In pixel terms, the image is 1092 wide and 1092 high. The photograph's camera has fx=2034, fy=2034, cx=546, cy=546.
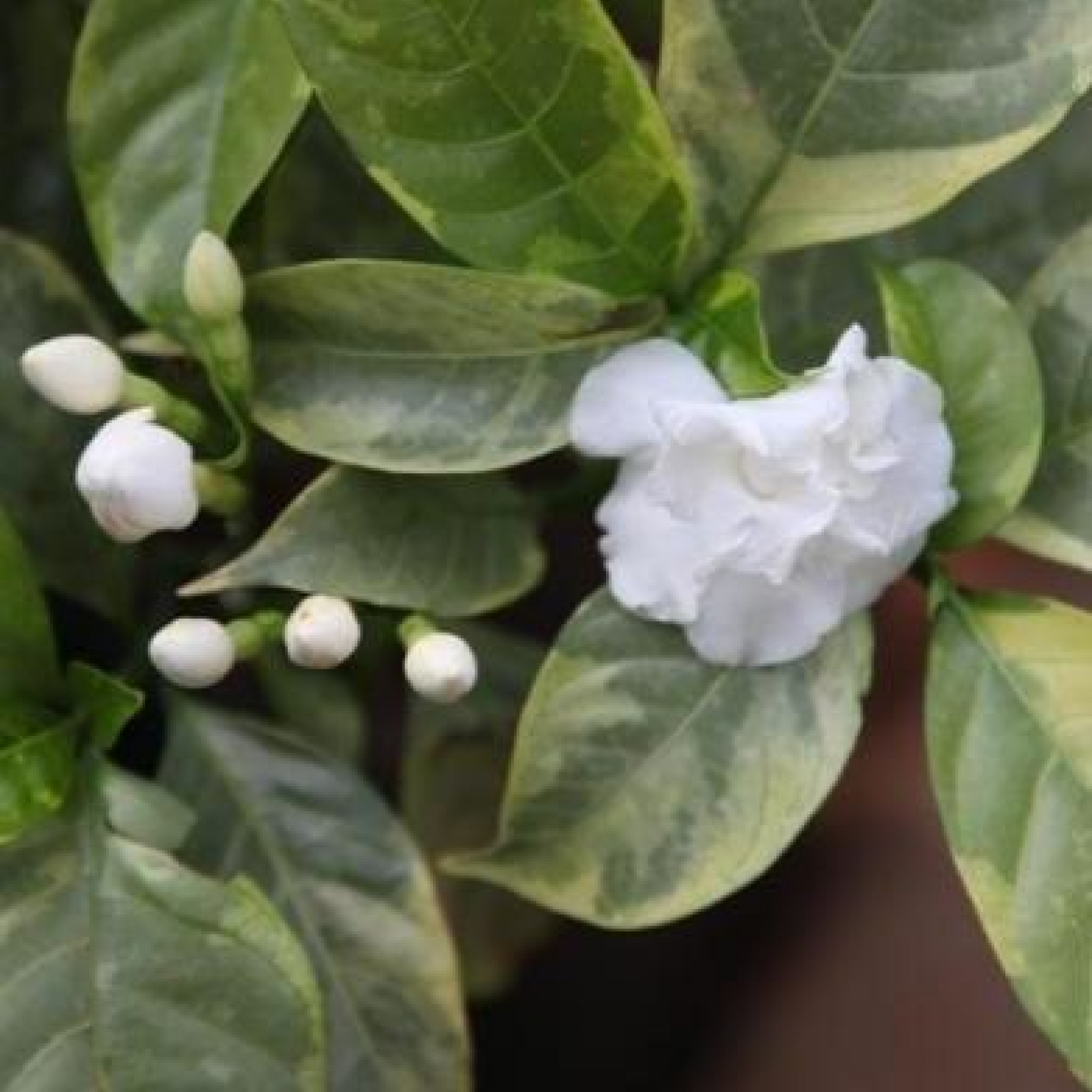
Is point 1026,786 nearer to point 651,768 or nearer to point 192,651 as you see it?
point 651,768

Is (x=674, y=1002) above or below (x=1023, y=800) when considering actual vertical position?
below

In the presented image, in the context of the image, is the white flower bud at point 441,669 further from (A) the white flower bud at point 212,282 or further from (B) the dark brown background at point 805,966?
(B) the dark brown background at point 805,966

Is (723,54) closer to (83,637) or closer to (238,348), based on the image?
(238,348)

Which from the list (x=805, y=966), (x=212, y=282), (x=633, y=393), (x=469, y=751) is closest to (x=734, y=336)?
(x=633, y=393)

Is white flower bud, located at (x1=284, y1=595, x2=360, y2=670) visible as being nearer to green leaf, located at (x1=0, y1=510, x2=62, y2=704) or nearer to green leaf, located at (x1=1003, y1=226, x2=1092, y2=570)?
Answer: green leaf, located at (x1=0, y1=510, x2=62, y2=704)

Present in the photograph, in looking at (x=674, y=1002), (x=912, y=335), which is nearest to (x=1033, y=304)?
(x=912, y=335)

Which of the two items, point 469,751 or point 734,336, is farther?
point 469,751

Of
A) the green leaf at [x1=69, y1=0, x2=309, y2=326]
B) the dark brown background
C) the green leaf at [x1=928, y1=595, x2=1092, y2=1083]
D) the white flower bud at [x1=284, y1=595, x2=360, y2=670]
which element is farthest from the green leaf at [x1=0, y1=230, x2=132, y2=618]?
the dark brown background
